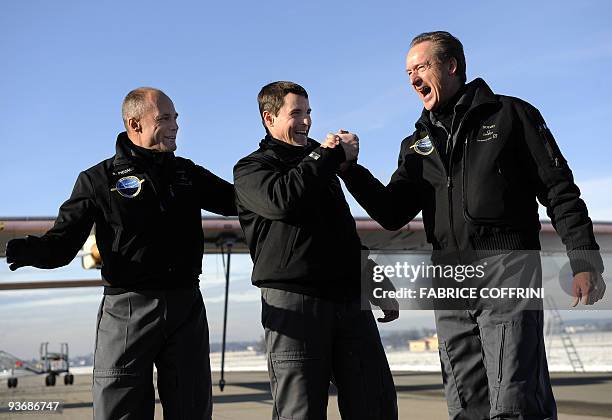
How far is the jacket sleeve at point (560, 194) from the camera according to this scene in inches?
111

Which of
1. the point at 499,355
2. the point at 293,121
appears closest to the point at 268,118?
the point at 293,121

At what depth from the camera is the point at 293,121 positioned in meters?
3.52

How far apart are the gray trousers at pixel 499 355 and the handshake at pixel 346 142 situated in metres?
0.75

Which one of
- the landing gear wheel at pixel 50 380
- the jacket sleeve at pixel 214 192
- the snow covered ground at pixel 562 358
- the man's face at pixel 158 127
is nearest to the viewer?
the man's face at pixel 158 127

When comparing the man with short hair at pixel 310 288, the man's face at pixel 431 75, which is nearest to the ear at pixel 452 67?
the man's face at pixel 431 75

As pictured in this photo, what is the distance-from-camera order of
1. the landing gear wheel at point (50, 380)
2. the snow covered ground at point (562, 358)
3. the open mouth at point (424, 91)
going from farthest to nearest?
the snow covered ground at point (562, 358) → the landing gear wheel at point (50, 380) → the open mouth at point (424, 91)

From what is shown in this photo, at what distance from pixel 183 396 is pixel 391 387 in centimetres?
100

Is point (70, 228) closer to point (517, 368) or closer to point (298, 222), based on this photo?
point (298, 222)

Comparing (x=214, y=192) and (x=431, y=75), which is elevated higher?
(x=431, y=75)

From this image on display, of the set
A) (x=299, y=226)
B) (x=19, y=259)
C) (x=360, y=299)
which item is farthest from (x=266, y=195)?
(x=19, y=259)

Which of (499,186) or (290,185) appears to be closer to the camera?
(499,186)

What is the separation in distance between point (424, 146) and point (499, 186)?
469mm

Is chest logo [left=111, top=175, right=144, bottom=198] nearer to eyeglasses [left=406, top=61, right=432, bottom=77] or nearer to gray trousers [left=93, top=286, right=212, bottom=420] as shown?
gray trousers [left=93, top=286, right=212, bottom=420]

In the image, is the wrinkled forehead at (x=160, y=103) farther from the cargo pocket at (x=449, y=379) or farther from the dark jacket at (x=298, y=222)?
the cargo pocket at (x=449, y=379)
